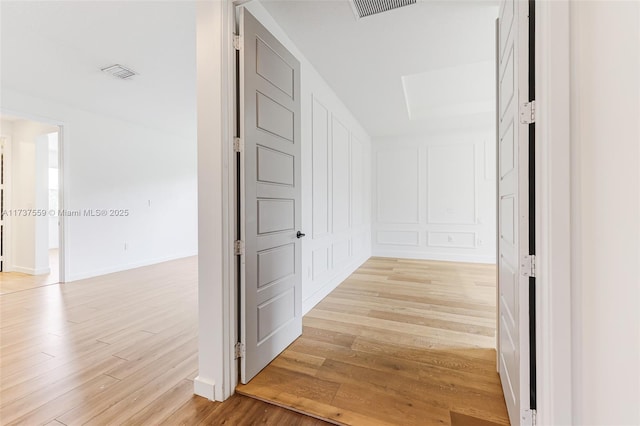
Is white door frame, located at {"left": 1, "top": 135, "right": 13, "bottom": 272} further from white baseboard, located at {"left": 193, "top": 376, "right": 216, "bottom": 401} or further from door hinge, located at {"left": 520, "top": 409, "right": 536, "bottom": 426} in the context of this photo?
door hinge, located at {"left": 520, "top": 409, "right": 536, "bottom": 426}

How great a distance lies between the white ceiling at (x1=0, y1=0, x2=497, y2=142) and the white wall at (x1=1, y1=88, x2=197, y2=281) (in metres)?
0.44

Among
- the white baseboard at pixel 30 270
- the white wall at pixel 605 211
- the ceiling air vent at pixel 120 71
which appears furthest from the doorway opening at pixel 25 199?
the white wall at pixel 605 211

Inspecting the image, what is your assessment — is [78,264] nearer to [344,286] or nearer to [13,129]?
[13,129]

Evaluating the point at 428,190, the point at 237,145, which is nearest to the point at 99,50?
the point at 237,145

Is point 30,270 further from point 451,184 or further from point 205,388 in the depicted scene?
point 451,184

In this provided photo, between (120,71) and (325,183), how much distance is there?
2781 millimetres

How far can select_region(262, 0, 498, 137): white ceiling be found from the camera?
2.24 m

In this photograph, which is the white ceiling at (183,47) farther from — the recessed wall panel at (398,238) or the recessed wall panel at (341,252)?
the recessed wall panel at (398,238)

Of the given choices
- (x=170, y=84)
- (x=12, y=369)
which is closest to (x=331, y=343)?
(x=12, y=369)

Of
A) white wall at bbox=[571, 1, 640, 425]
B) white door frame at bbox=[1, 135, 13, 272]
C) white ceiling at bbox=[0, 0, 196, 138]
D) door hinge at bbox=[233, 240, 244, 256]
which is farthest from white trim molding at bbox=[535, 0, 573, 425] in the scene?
white door frame at bbox=[1, 135, 13, 272]

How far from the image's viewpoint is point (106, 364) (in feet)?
6.64

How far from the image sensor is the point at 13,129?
5.04 meters

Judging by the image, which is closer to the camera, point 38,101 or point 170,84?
point 170,84

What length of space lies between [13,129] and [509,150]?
7658 millimetres
